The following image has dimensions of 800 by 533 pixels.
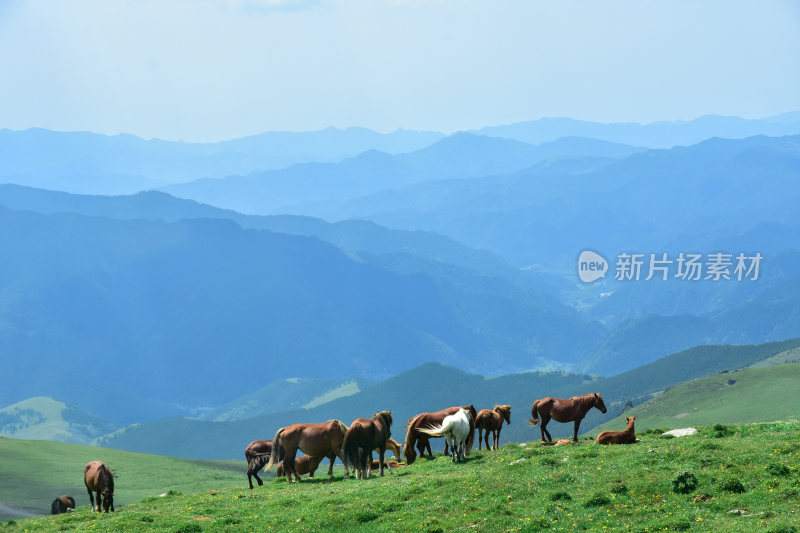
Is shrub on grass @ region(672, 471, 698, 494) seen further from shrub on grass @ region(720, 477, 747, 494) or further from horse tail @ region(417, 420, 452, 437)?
horse tail @ region(417, 420, 452, 437)

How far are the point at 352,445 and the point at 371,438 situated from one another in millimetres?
984

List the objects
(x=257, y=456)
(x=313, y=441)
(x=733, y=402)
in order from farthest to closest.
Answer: (x=733, y=402) → (x=257, y=456) → (x=313, y=441)

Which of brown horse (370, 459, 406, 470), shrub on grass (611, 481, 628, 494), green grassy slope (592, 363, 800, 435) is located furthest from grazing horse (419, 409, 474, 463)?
green grassy slope (592, 363, 800, 435)

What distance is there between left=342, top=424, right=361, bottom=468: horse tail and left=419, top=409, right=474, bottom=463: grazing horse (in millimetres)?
3964

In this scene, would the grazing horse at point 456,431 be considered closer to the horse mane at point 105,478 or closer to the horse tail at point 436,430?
the horse tail at point 436,430

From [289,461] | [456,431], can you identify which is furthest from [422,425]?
[289,461]

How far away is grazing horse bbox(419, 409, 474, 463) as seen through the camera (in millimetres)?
38412

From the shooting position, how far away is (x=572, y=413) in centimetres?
4053

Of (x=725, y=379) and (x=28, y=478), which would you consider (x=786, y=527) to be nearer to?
(x=28, y=478)

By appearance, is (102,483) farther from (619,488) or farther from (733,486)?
(733,486)

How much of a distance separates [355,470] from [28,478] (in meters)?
139

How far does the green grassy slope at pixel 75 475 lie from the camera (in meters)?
138

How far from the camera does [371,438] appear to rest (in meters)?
38.0

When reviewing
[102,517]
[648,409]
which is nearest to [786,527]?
[102,517]
